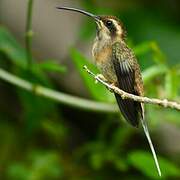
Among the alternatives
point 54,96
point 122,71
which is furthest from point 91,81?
point 122,71

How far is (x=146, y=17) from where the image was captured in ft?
19.0

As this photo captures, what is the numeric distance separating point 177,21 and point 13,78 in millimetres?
2041

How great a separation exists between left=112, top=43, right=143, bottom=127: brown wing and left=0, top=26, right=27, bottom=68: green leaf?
1.12 meters

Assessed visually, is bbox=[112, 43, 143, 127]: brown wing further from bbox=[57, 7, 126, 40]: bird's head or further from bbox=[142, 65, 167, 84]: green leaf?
bbox=[142, 65, 167, 84]: green leaf

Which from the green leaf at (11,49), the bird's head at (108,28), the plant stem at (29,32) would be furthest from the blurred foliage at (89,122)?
A: the bird's head at (108,28)

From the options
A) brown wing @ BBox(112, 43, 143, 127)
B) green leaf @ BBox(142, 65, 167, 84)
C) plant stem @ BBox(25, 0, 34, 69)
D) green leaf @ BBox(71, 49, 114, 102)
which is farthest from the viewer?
green leaf @ BBox(142, 65, 167, 84)

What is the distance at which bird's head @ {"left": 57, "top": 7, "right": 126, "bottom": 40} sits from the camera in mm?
3381

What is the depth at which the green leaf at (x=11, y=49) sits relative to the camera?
166 inches

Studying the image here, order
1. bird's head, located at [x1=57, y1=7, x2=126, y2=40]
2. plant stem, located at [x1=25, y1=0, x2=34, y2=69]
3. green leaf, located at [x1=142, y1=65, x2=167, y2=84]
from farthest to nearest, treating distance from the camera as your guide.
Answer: green leaf, located at [x1=142, y1=65, x2=167, y2=84] → plant stem, located at [x1=25, y1=0, x2=34, y2=69] → bird's head, located at [x1=57, y1=7, x2=126, y2=40]

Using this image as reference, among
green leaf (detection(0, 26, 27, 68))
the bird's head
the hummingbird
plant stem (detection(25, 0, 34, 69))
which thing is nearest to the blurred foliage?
green leaf (detection(0, 26, 27, 68))

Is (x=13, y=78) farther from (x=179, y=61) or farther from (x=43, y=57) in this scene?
(x=179, y=61)

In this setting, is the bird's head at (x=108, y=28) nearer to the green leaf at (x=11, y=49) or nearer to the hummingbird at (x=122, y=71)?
the hummingbird at (x=122, y=71)

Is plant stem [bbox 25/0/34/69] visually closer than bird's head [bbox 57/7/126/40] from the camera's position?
No

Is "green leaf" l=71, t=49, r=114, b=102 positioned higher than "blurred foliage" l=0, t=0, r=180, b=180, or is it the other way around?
"blurred foliage" l=0, t=0, r=180, b=180
